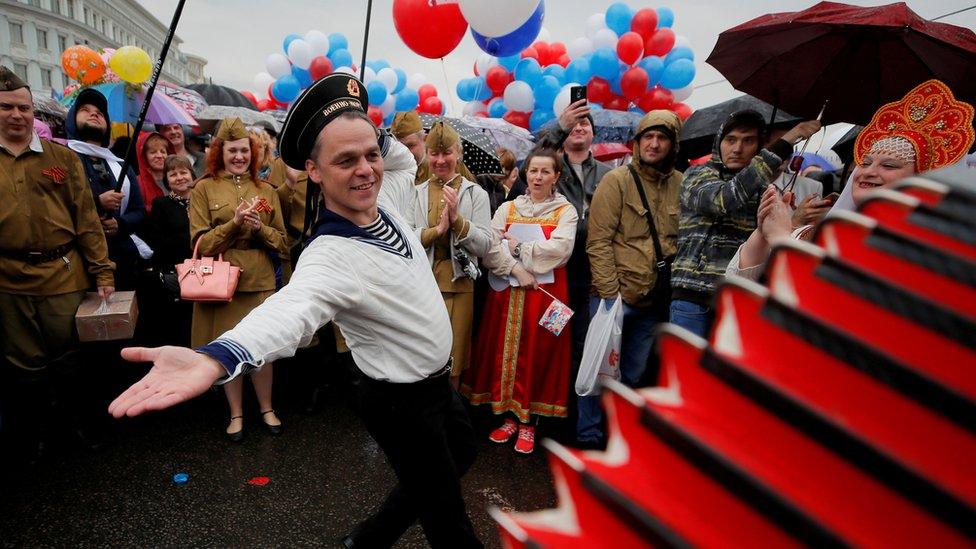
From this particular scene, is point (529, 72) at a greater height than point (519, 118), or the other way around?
point (529, 72)

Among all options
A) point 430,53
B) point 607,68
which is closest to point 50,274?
point 430,53

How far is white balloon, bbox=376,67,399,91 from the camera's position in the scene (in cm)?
1071

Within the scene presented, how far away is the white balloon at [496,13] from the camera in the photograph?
18.3 feet

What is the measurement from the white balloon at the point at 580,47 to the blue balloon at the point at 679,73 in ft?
5.45

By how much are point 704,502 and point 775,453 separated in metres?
0.08

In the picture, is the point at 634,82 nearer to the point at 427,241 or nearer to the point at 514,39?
the point at 514,39

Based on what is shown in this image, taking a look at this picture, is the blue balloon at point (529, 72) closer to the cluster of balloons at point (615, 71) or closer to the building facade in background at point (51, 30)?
the cluster of balloons at point (615, 71)

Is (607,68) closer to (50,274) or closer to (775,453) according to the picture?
(50,274)

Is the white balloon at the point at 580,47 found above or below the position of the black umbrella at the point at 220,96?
above

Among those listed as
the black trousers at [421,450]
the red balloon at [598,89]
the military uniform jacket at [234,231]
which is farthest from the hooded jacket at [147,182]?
the red balloon at [598,89]

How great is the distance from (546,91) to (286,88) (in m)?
5.31

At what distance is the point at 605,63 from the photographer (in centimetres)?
988

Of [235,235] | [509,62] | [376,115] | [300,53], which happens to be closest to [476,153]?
[235,235]

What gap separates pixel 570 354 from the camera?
11.8 feet
